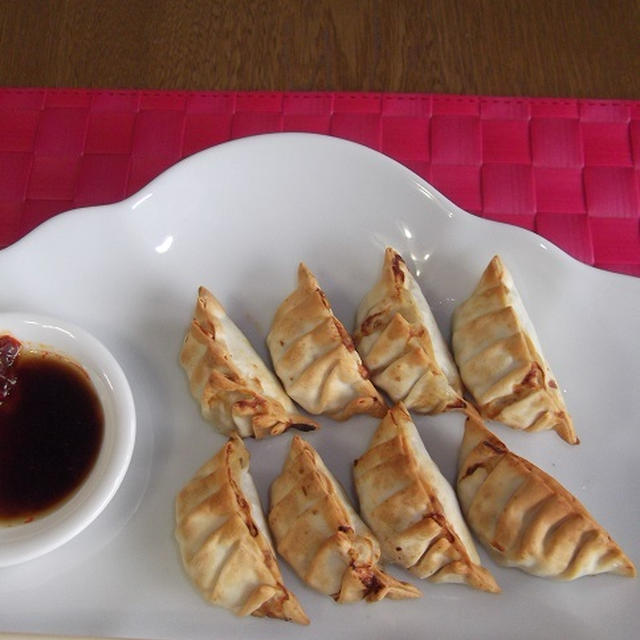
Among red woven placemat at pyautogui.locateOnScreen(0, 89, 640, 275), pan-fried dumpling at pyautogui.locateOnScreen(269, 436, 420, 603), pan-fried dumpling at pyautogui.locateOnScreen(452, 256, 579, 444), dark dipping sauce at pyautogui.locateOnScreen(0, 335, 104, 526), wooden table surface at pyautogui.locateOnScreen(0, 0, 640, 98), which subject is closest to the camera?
pan-fried dumpling at pyautogui.locateOnScreen(269, 436, 420, 603)

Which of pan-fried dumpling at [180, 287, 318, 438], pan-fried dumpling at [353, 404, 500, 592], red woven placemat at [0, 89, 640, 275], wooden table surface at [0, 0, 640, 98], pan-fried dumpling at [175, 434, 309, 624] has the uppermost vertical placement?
wooden table surface at [0, 0, 640, 98]

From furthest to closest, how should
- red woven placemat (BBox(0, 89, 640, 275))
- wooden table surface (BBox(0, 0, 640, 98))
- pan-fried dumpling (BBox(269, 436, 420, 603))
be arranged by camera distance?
wooden table surface (BBox(0, 0, 640, 98)), red woven placemat (BBox(0, 89, 640, 275)), pan-fried dumpling (BBox(269, 436, 420, 603))

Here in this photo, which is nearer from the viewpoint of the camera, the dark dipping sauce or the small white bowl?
the small white bowl

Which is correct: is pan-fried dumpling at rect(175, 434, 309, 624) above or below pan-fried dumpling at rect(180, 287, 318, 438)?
below

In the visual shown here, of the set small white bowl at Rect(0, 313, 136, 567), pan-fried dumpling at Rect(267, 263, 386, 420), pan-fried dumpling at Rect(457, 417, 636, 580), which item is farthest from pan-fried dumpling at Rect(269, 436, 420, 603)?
small white bowl at Rect(0, 313, 136, 567)

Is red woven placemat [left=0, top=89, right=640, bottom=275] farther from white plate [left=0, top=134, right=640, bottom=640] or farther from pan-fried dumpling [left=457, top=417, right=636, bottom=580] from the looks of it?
pan-fried dumpling [left=457, top=417, right=636, bottom=580]

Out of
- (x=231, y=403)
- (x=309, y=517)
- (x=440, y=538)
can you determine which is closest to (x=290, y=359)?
(x=231, y=403)

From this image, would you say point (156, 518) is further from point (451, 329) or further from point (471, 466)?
point (451, 329)

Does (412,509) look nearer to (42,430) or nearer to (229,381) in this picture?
(229,381)
